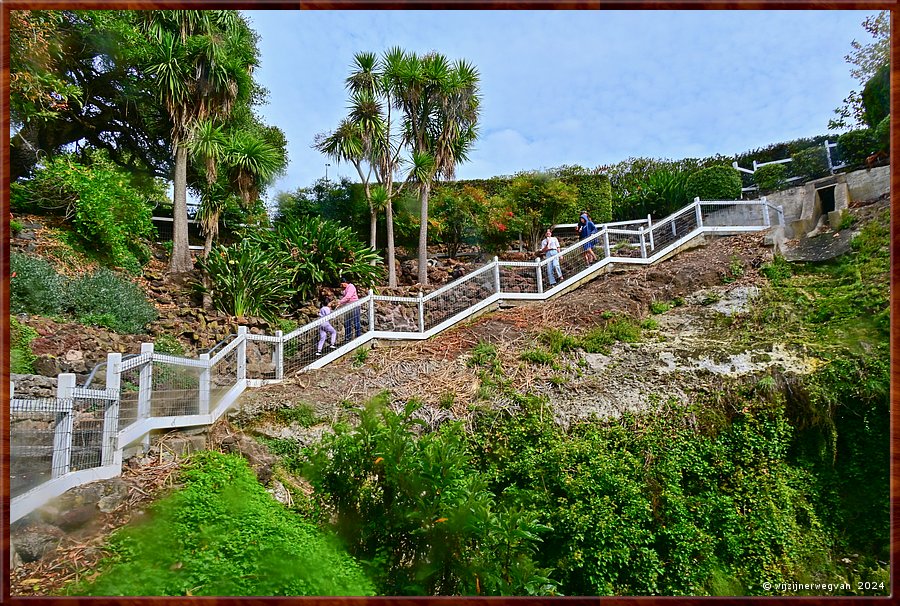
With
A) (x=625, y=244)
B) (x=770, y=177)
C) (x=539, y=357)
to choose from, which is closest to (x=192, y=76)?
(x=539, y=357)

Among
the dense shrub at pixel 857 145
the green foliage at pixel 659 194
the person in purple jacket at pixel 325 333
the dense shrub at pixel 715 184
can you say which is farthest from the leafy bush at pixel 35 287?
the dense shrub at pixel 715 184

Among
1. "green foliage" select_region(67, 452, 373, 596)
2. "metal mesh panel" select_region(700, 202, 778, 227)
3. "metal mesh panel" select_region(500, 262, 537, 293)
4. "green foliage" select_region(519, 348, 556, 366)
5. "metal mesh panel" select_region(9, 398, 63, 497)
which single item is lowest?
"green foliage" select_region(67, 452, 373, 596)

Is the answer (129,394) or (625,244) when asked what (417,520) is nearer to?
(129,394)

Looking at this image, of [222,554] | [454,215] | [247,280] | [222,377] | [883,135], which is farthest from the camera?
[454,215]

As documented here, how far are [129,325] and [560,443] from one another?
396cm

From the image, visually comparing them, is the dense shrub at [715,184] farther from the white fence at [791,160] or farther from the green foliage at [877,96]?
the green foliage at [877,96]

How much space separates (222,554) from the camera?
2.72m

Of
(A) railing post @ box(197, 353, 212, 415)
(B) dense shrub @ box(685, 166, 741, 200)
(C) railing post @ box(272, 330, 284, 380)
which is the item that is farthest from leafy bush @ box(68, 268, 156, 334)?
(B) dense shrub @ box(685, 166, 741, 200)

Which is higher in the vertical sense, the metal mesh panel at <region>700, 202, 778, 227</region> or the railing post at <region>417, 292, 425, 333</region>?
the metal mesh panel at <region>700, 202, 778, 227</region>

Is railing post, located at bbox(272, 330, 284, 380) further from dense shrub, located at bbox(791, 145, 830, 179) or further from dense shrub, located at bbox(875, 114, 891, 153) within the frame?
dense shrub, located at bbox(791, 145, 830, 179)

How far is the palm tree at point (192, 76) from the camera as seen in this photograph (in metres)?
6.09

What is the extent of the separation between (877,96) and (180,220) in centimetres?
735

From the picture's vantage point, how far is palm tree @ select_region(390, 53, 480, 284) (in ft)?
21.5

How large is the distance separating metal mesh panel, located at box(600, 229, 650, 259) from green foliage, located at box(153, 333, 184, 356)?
5.80m
